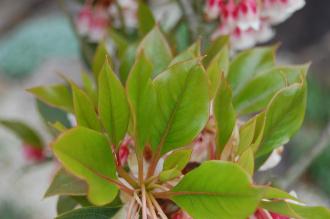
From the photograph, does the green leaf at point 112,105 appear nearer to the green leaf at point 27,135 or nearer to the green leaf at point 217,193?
the green leaf at point 217,193

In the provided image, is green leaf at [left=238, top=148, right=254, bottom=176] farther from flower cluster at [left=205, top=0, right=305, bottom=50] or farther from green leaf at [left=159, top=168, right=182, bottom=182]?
flower cluster at [left=205, top=0, right=305, bottom=50]

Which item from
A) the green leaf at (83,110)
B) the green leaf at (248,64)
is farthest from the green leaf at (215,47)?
the green leaf at (83,110)

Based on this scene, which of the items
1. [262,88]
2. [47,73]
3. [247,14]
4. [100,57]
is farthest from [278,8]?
[47,73]

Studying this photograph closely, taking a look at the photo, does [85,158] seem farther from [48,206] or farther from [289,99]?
[48,206]

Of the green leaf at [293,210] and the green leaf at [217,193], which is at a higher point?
the green leaf at [217,193]

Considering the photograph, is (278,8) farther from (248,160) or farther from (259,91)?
(248,160)

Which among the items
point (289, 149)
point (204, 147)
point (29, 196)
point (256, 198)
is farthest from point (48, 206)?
Result: point (256, 198)
